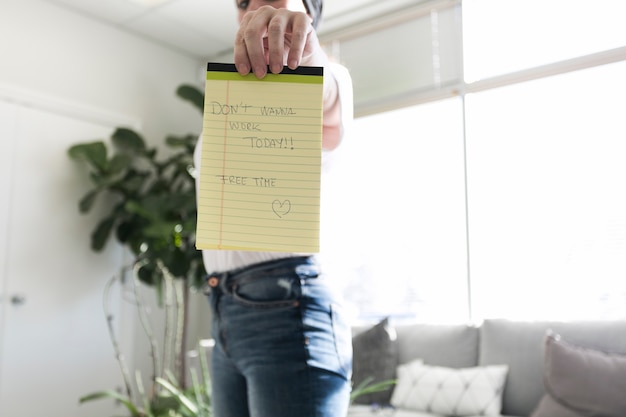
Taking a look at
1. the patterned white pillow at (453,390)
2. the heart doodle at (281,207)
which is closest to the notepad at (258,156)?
the heart doodle at (281,207)

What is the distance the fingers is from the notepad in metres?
0.01

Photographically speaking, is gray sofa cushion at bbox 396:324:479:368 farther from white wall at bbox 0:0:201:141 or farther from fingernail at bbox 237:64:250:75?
fingernail at bbox 237:64:250:75

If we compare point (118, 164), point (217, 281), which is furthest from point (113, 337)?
point (217, 281)

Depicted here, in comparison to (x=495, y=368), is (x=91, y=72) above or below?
above

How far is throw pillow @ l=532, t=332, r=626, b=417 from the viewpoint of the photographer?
2451 mm

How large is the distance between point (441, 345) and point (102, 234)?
2.20m

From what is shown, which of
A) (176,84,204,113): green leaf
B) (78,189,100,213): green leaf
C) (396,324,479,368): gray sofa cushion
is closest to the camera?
(396,324,479,368): gray sofa cushion

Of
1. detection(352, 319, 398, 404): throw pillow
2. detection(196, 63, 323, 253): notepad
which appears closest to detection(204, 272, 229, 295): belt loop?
detection(196, 63, 323, 253): notepad

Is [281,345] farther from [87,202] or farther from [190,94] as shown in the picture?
[190,94]

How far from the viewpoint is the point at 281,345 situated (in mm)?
883

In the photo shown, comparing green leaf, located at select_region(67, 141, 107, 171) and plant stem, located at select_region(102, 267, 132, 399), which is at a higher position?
green leaf, located at select_region(67, 141, 107, 171)

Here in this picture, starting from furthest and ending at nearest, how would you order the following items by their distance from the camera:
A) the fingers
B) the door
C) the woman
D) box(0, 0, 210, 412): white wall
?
box(0, 0, 210, 412): white wall → the door → the woman → the fingers

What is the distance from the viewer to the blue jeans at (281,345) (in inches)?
34.2

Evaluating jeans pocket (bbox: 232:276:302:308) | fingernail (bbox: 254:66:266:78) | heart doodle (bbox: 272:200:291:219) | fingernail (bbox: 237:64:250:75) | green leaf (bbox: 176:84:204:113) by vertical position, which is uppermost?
green leaf (bbox: 176:84:204:113)
